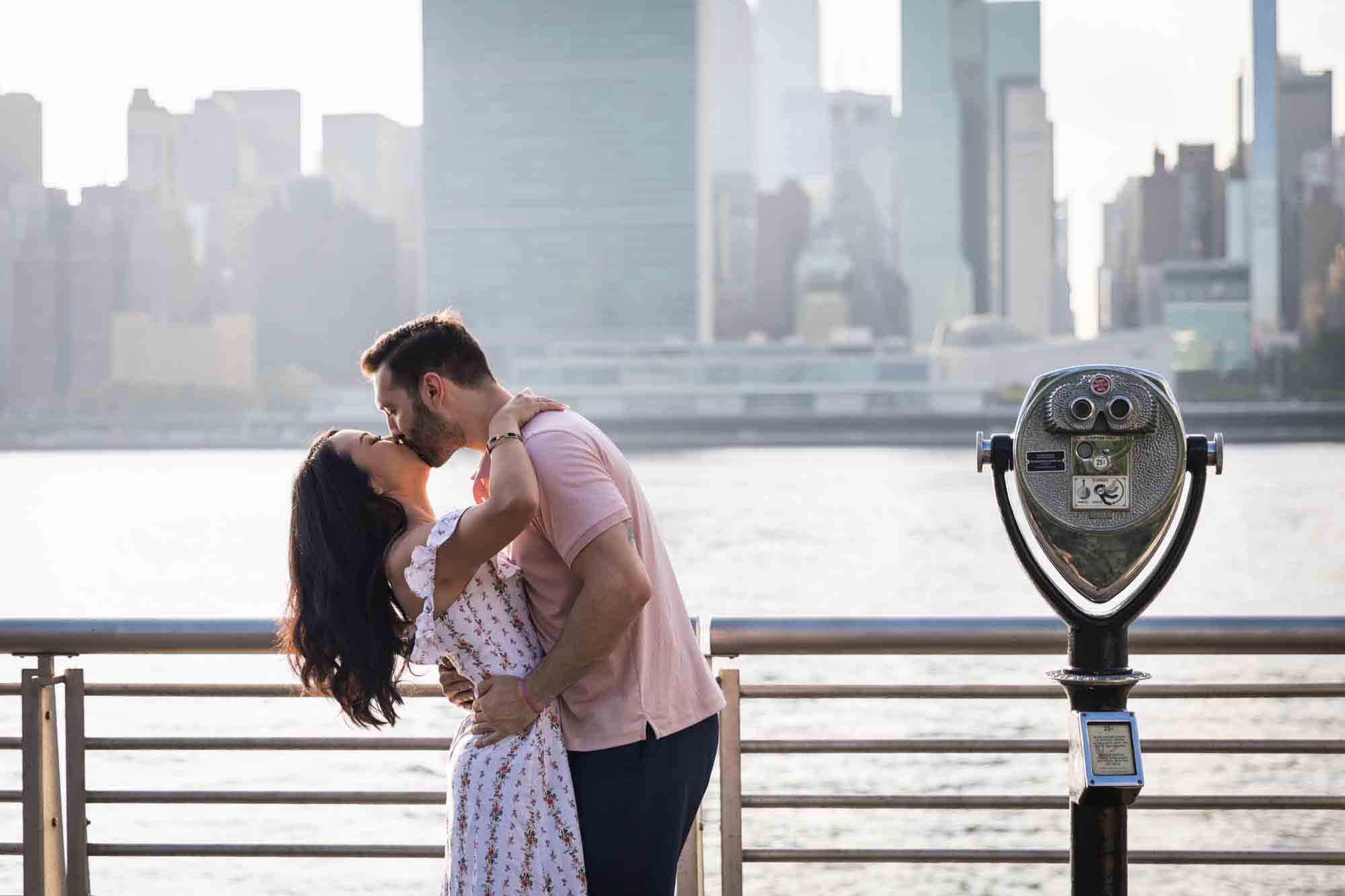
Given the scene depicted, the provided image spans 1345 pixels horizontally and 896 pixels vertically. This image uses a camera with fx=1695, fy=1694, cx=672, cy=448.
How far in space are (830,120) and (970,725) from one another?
556 ft

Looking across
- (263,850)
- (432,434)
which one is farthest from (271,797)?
(432,434)

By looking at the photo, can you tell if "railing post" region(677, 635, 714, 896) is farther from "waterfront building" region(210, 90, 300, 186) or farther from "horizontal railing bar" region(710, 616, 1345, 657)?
"waterfront building" region(210, 90, 300, 186)

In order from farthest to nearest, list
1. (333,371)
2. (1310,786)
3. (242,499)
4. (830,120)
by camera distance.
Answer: (830,120)
(333,371)
(242,499)
(1310,786)

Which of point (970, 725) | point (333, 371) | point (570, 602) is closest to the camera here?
point (570, 602)

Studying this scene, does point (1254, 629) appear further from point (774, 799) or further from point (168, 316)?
point (168, 316)

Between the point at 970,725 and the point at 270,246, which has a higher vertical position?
the point at 270,246

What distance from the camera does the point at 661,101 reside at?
373ft

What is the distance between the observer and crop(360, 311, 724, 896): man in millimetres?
2304

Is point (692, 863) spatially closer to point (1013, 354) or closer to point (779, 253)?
point (1013, 354)

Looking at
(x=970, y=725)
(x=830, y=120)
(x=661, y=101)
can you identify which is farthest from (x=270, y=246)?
(x=970, y=725)

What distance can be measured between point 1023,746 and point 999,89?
14983cm

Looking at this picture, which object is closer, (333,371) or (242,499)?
(242,499)

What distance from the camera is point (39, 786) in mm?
2965

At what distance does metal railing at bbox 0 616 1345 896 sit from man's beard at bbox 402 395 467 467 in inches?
21.6
